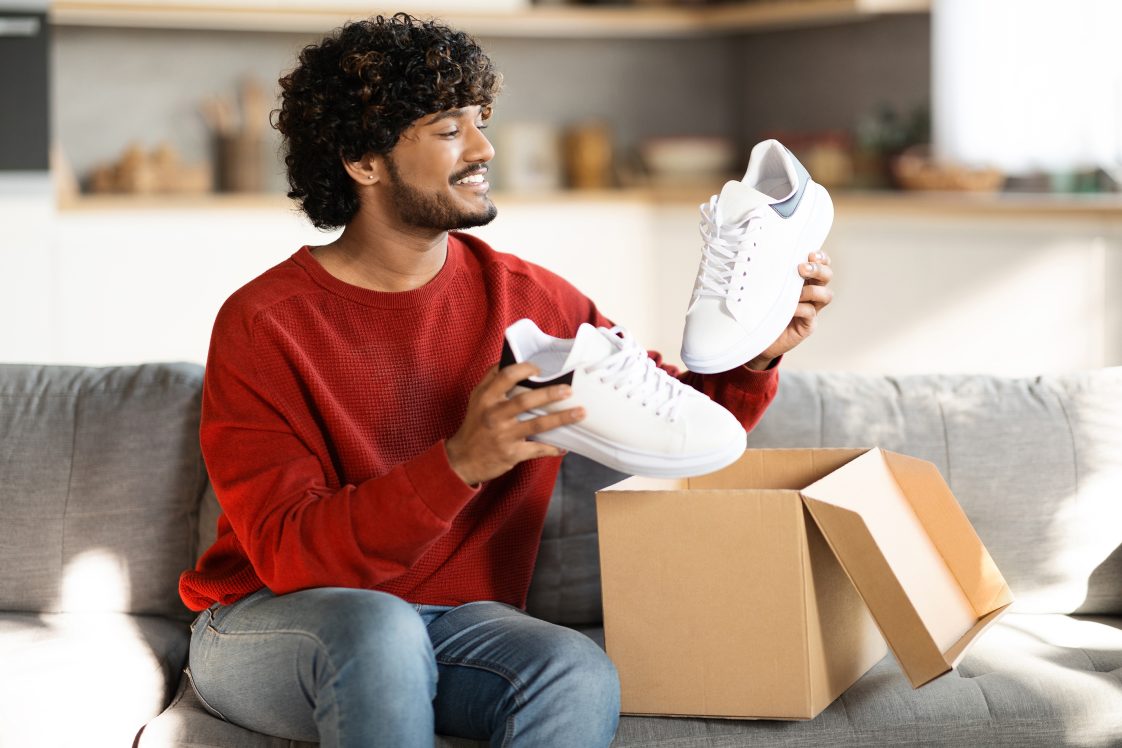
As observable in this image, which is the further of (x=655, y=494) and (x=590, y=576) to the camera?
(x=590, y=576)

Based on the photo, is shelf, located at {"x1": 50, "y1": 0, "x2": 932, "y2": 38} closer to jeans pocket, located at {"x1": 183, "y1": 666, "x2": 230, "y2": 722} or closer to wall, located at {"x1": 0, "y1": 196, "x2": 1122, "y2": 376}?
wall, located at {"x1": 0, "y1": 196, "x2": 1122, "y2": 376}

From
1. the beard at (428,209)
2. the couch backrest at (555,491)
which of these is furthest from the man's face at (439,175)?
the couch backrest at (555,491)

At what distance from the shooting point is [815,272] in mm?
1695

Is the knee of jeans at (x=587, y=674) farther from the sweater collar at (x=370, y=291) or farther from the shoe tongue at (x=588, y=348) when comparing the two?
the sweater collar at (x=370, y=291)

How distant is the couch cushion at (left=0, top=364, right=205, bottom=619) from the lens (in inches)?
77.5

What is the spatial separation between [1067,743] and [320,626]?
3.09 feet

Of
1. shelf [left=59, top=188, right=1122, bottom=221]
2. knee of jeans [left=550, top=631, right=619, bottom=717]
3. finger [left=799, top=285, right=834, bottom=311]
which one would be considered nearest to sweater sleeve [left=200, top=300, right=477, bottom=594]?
knee of jeans [left=550, top=631, right=619, bottom=717]

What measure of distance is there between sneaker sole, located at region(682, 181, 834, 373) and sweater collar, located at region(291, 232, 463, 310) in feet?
1.18

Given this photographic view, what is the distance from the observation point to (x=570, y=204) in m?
4.60

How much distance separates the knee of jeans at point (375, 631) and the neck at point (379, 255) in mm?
451

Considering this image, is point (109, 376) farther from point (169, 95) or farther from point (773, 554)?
point (169, 95)

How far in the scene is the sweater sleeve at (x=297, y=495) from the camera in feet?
4.81

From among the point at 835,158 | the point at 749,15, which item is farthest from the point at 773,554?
the point at 749,15

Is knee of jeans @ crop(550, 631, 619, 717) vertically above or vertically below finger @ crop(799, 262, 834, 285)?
below
